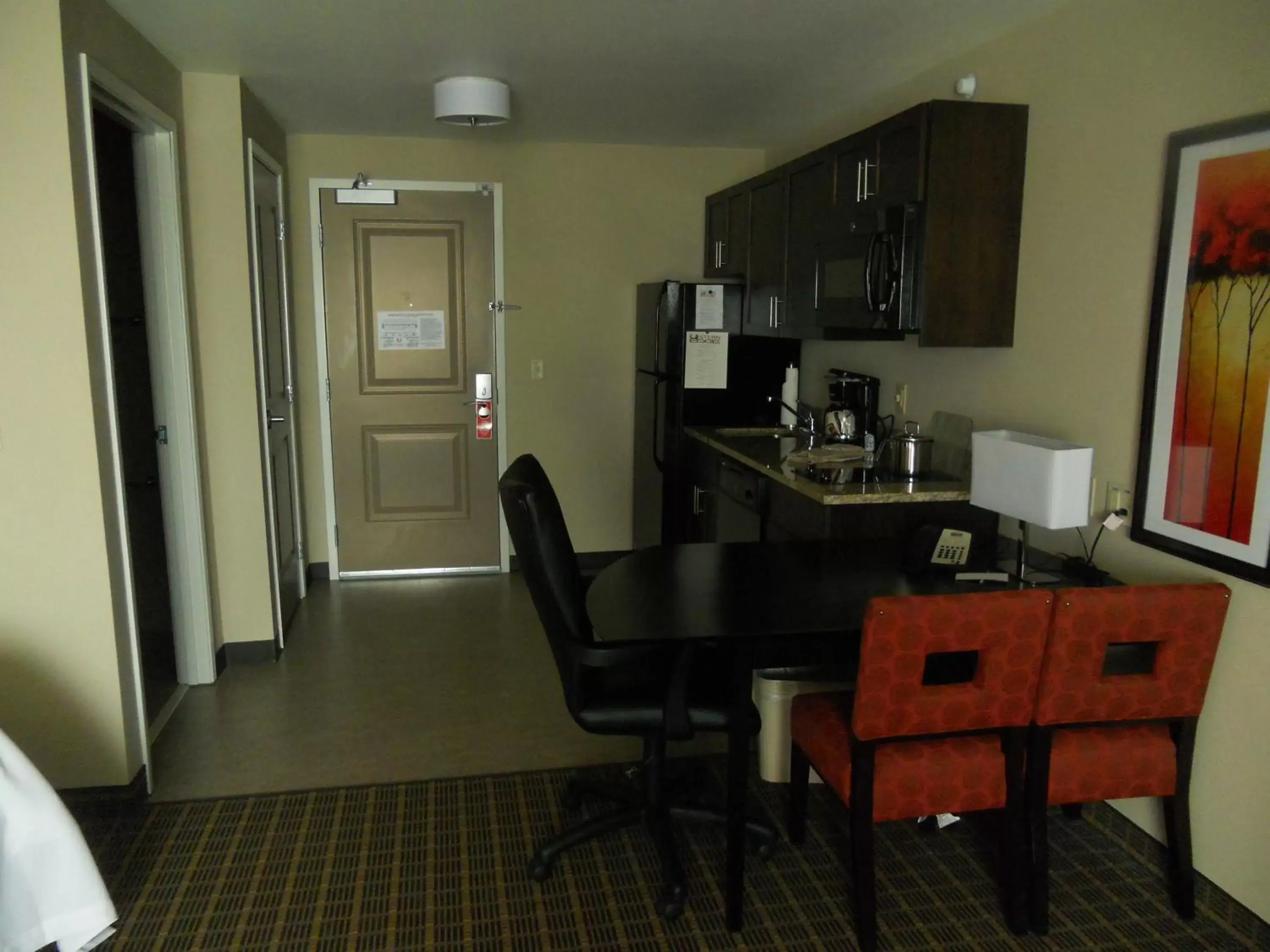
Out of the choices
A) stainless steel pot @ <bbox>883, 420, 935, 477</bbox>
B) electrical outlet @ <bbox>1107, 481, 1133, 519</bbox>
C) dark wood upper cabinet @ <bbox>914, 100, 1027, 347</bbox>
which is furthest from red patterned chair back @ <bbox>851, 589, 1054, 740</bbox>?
stainless steel pot @ <bbox>883, 420, 935, 477</bbox>

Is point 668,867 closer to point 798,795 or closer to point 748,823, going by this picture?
point 748,823

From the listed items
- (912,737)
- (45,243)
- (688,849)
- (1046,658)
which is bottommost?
(688,849)

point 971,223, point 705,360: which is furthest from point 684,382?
point 971,223

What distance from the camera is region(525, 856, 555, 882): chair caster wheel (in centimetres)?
238

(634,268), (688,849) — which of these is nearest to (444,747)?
(688,849)

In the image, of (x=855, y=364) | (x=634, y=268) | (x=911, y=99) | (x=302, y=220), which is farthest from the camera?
(x=634, y=268)

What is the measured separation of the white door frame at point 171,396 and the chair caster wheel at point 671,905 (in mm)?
1671

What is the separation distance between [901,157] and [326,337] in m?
3.12

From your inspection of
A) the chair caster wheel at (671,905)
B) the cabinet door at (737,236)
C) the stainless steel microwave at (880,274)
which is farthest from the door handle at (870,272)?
the chair caster wheel at (671,905)

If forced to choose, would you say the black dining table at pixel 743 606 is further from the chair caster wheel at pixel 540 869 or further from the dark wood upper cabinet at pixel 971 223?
the dark wood upper cabinet at pixel 971 223

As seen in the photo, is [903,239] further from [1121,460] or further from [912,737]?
[912,737]

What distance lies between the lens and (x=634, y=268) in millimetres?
5031

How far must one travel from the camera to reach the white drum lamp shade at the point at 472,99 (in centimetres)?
349

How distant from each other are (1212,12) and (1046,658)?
1602 mm
